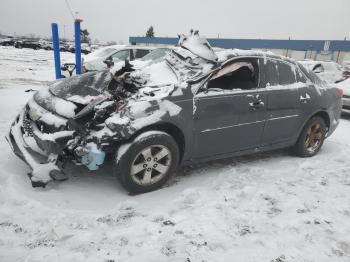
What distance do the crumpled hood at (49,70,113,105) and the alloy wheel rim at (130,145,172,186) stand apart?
3.36ft

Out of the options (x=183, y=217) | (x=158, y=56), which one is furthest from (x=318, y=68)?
(x=183, y=217)

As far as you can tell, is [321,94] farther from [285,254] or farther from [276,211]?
[285,254]

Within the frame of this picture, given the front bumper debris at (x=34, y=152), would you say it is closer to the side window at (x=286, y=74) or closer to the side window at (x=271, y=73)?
the side window at (x=271, y=73)

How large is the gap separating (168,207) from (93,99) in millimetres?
1603

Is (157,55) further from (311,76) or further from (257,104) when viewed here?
(311,76)

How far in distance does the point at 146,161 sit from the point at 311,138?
3204 mm

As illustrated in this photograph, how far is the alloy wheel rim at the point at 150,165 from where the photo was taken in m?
3.58

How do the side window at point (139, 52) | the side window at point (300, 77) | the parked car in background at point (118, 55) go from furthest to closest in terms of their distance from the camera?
the side window at point (139, 52)
the parked car in background at point (118, 55)
the side window at point (300, 77)

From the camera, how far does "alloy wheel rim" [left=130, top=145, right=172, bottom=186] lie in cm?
358

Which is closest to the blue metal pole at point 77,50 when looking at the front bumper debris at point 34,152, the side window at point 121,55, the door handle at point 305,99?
the side window at point 121,55

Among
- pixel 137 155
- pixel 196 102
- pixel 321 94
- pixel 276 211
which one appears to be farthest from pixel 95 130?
pixel 321 94

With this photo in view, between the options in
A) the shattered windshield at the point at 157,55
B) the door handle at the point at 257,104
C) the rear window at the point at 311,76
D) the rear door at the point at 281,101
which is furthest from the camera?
the rear window at the point at 311,76

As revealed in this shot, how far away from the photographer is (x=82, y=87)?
14.3 ft

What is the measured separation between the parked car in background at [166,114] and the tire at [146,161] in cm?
1
